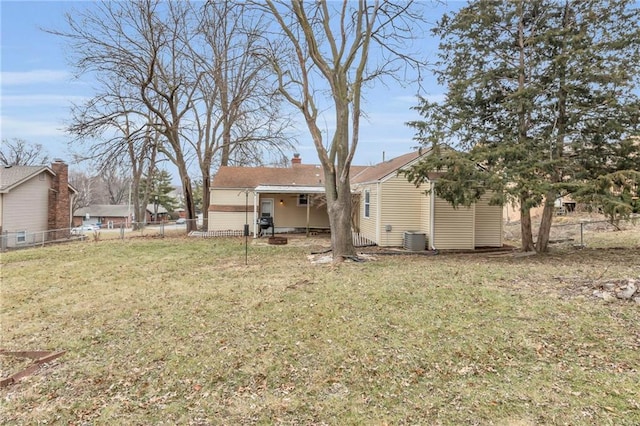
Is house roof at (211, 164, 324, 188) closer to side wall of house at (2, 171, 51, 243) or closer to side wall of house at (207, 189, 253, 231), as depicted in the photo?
side wall of house at (207, 189, 253, 231)

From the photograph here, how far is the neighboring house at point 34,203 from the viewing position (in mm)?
17375

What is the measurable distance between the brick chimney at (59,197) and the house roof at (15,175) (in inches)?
18.4

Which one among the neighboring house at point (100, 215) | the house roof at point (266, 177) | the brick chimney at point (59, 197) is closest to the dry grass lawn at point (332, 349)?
the house roof at point (266, 177)

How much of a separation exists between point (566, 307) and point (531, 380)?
99.3 inches

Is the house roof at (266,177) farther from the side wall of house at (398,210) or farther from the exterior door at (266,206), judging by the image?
the side wall of house at (398,210)

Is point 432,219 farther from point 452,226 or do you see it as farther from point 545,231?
point 545,231

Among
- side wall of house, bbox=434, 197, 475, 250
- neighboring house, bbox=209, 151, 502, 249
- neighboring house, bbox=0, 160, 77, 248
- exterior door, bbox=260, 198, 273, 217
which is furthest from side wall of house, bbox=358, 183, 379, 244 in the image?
neighboring house, bbox=0, 160, 77, 248

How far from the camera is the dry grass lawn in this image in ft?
10.8

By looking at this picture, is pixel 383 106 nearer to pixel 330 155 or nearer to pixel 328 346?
pixel 330 155

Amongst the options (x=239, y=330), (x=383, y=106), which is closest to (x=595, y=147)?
(x=383, y=106)

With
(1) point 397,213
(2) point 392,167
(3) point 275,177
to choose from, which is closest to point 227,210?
(3) point 275,177

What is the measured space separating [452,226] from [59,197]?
867 inches

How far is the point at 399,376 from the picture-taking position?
379 cm

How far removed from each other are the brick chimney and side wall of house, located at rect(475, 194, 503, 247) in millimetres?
22508
